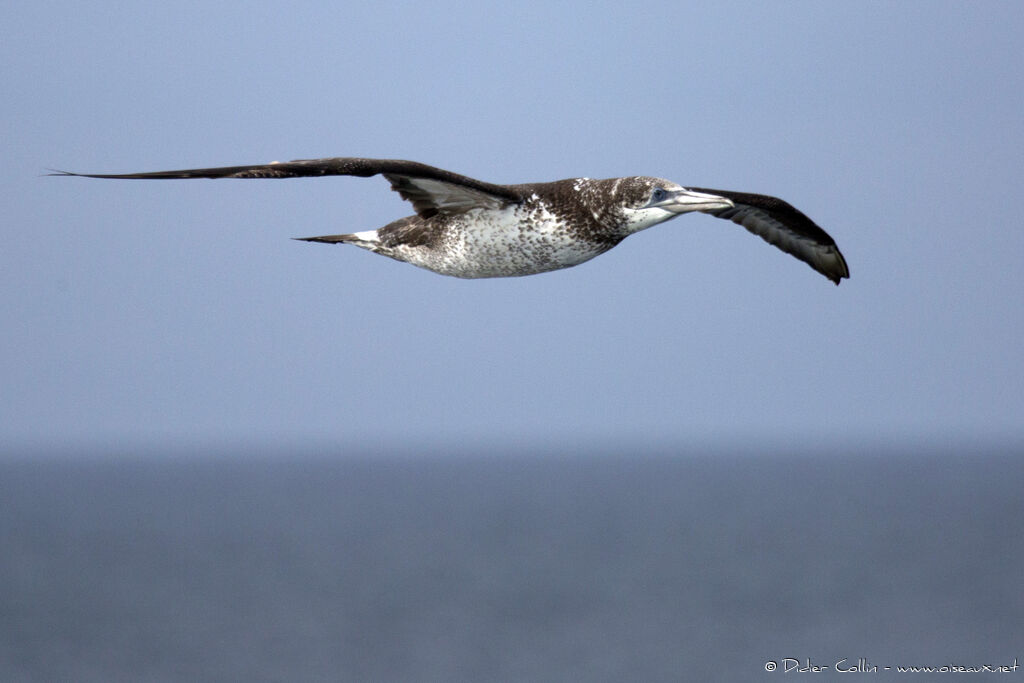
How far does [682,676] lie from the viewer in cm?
8294

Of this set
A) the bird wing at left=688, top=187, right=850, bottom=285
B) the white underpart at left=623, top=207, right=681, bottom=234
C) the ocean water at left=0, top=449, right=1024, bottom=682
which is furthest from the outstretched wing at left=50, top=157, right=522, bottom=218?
the ocean water at left=0, top=449, right=1024, bottom=682

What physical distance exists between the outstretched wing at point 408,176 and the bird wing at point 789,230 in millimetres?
4479

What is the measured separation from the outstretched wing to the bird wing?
4479 mm

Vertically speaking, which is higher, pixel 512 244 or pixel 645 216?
pixel 645 216

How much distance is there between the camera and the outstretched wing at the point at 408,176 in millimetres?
12266

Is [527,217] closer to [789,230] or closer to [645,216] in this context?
[645,216]

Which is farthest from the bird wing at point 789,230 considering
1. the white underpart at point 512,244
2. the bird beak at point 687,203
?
the white underpart at point 512,244

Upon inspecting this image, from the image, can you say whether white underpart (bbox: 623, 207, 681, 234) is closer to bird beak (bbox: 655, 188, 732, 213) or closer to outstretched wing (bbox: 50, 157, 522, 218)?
bird beak (bbox: 655, 188, 732, 213)

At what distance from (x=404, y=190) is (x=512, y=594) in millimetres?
98305

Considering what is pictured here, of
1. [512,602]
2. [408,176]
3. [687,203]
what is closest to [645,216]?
[687,203]

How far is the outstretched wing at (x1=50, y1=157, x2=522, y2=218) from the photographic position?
40.2 feet

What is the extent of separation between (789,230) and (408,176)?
7.32 metres

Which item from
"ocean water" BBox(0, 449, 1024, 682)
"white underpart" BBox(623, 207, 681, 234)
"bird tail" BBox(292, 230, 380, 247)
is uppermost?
"white underpart" BBox(623, 207, 681, 234)

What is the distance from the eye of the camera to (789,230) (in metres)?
18.9
